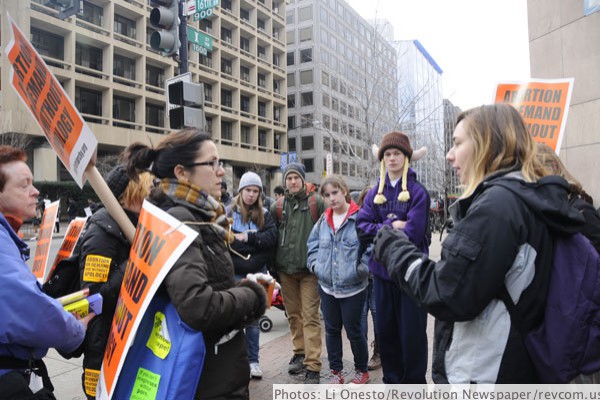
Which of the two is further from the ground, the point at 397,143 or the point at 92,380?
the point at 397,143

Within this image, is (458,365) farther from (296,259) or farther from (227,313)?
(296,259)

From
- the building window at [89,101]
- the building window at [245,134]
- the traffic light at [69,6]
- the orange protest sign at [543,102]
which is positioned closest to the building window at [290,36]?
the building window at [245,134]

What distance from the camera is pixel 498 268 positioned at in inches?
65.3

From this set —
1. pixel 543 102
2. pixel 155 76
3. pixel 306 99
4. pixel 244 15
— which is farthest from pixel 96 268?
pixel 306 99

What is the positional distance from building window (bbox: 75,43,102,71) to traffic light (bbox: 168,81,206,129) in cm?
3055

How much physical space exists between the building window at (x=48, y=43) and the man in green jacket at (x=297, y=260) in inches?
1219

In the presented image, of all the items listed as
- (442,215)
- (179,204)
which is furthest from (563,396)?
(442,215)

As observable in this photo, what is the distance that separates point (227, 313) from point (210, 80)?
42.0m

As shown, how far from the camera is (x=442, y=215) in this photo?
90.9 feet

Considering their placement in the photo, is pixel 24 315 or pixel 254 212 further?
pixel 254 212

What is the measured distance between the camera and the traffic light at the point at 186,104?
586cm

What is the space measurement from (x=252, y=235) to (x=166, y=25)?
12.7 ft

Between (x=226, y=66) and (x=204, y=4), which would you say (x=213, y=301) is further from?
(x=226, y=66)

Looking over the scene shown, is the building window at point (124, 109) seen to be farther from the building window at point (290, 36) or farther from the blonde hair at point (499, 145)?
the blonde hair at point (499, 145)
